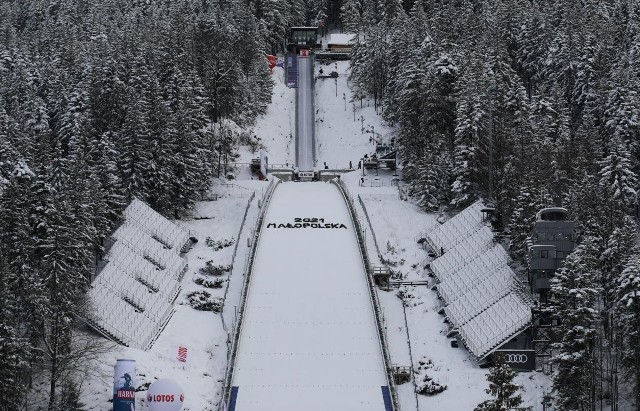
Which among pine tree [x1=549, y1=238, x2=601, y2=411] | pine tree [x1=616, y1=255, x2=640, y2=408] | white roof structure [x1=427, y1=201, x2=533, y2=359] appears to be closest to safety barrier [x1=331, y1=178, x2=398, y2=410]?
white roof structure [x1=427, y1=201, x2=533, y2=359]

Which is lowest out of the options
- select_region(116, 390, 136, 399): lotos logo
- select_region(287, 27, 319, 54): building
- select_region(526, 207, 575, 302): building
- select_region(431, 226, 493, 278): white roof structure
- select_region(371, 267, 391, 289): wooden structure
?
select_region(116, 390, 136, 399): lotos logo

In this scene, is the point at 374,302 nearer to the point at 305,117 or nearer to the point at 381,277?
the point at 381,277

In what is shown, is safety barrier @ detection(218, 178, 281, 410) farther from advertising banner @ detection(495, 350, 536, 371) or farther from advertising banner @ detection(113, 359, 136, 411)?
advertising banner @ detection(495, 350, 536, 371)

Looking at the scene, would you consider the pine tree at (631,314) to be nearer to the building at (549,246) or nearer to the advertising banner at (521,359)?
the advertising banner at (521,359)

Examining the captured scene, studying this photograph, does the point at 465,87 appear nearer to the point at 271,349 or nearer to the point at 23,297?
the point at 271,349

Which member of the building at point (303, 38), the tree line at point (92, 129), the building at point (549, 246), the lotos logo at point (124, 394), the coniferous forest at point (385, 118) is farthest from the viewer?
the building at point (303, 38)

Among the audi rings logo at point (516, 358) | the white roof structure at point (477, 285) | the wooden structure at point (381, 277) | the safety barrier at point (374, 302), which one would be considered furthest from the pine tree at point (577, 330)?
the wooden structure at point (381, 277)

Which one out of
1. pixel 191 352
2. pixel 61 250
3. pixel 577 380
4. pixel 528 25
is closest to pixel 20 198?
pixel 61 250
